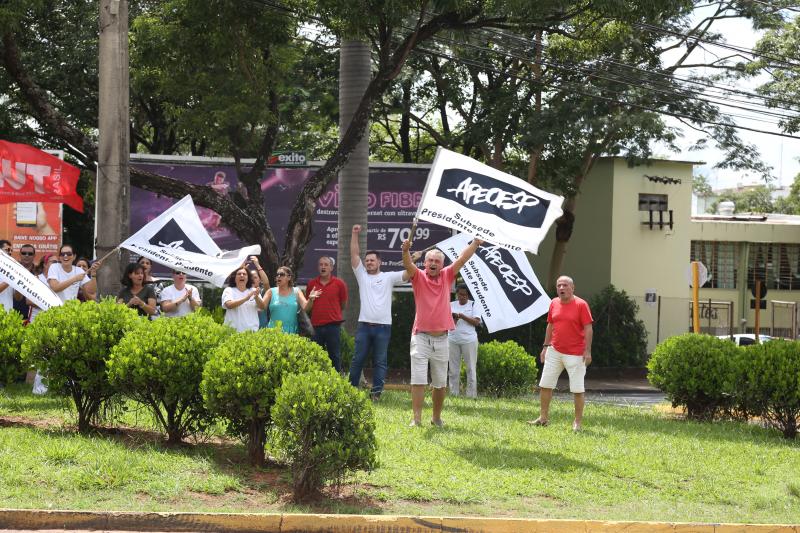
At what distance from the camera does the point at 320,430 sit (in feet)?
25.3

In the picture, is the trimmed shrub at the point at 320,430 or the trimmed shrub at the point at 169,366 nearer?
the trimmed shrub at the point at 320,430

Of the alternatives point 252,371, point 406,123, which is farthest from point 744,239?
point 252,371

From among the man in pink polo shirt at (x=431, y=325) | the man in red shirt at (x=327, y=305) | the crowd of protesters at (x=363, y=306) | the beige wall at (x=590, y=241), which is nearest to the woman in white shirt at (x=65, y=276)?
the crowd of protesters at (x=363, y=306)

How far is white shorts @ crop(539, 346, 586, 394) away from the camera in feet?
38.8

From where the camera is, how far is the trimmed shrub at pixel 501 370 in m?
17.4

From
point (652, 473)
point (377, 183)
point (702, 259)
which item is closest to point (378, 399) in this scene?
point (652, 473)

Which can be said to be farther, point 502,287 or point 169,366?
point 502,287

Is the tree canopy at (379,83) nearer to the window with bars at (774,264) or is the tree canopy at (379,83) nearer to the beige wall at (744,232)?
the beige wall at (744,232)

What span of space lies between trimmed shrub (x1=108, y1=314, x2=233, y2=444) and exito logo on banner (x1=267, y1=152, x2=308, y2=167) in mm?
17643

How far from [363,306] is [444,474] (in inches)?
170

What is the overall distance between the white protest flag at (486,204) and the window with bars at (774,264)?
3310 centimetres

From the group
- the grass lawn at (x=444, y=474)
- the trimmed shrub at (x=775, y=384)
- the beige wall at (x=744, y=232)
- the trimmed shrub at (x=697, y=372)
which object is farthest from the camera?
the beige wall at (x=744, y=232)

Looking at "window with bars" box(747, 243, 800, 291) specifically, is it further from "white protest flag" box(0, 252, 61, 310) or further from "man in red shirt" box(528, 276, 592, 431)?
"white protest flag" box(0, 252, 61, 310)

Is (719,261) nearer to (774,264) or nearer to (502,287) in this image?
(774,264)
